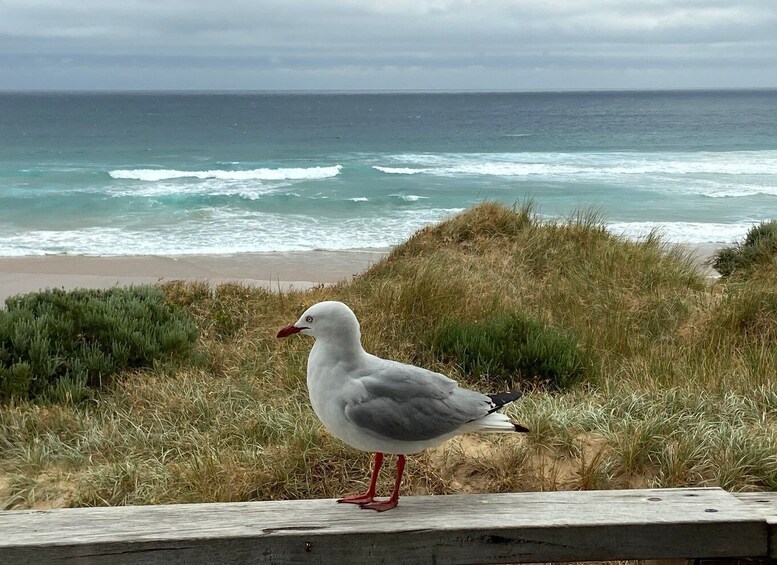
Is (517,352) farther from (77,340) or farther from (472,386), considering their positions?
(77,340)

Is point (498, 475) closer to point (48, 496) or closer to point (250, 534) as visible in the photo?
point (250, 534)

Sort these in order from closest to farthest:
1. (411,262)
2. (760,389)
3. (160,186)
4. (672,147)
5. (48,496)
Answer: (48,496) → (760,389) → (411,262) → (160,186) → (672,147)

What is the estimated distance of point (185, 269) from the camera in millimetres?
14539

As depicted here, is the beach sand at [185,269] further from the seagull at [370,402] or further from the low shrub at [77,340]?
the seagull at [370,402]

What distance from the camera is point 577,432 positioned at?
3885 millimetres

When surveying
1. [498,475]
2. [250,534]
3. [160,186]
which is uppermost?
[250,534]

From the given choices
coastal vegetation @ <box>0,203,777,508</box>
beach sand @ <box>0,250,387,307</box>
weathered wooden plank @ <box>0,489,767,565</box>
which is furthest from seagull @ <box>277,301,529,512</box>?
beach sand @ <box>0,250,387,307</box>

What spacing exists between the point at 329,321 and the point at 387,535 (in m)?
0.64

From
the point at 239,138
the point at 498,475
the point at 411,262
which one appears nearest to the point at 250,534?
the point at 498,475

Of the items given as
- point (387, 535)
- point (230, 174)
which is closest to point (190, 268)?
point (387, 535)

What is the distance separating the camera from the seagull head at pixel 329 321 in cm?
235

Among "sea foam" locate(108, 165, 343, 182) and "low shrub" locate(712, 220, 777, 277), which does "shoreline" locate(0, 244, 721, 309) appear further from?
"sea foam" locate(108, 165, 343, 182)

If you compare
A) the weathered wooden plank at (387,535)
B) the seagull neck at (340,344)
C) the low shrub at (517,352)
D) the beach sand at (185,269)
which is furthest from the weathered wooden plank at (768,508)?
the beach sand at (185,269)

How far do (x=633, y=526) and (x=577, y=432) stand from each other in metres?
1.77
